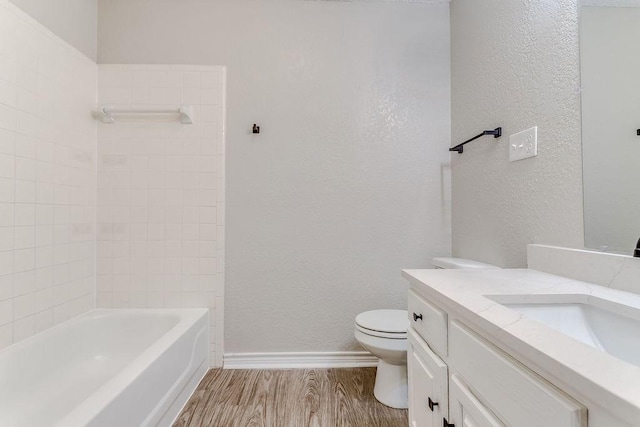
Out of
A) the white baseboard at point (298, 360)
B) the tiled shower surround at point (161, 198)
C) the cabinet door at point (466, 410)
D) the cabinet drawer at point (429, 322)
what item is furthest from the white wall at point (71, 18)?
the cabinet door at point (466, 410)

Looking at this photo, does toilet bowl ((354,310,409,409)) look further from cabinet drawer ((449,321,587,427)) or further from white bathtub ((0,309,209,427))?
white bathtub ((0,309,209,427))

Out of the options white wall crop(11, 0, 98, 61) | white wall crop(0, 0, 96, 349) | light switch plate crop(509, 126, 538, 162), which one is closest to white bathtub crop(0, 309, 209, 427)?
white wall crop(0, 0, 96, 349)

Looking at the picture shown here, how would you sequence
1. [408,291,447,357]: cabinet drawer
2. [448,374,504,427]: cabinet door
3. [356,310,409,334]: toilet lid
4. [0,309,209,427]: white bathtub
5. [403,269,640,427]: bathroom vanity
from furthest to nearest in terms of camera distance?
[356,310,409,334]: toilet lid < [0,309,209,427]: white bathtub < [408,291,447,357]: cabinet drawer < [448,374,504,427]: cabinet door < [403,269,640,427]: bathroom vanity

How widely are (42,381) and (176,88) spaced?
67.0 inches

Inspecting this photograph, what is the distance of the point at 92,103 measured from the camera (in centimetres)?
184

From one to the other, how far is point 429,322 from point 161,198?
1.70m

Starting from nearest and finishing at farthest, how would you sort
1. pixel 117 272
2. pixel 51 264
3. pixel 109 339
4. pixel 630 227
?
1. pixel 630 227
2. pixel 51 264
3. pixel 109 339
4. pixel 117 272

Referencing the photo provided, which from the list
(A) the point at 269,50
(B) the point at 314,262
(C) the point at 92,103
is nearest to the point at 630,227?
(B) the point at 314,262

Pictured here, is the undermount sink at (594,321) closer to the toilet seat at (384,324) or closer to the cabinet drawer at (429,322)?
the cabinet drawer at (429,322)

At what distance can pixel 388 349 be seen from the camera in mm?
1393

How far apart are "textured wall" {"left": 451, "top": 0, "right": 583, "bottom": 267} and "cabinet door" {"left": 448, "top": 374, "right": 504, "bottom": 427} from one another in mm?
688

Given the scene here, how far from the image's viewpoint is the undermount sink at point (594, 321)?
2.19ft

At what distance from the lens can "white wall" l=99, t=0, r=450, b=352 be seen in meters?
1.88

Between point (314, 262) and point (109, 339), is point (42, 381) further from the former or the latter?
point (314, 262)
